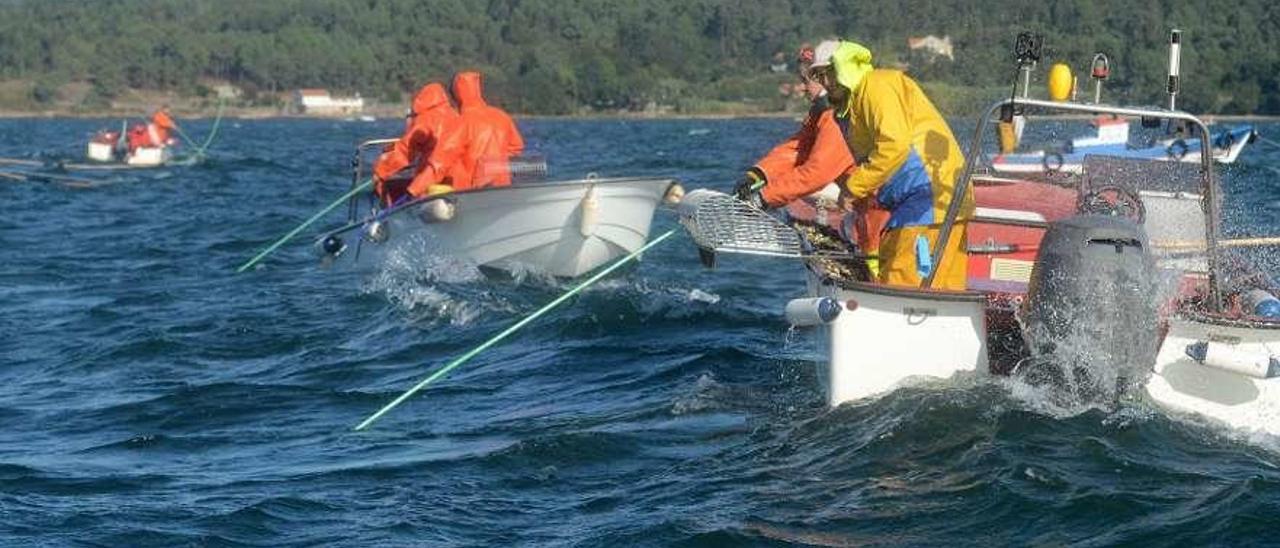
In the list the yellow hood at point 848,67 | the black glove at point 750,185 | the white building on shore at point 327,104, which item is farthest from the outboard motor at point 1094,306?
the white building on shore at point 327,104

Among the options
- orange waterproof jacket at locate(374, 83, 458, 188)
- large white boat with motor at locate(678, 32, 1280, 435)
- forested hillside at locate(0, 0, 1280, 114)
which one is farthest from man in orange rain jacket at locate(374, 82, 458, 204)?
large white boat with motor at locate(678, 32, 1280, 435)

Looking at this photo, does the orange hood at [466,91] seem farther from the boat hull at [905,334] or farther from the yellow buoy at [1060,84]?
the boat hull at [905,334]

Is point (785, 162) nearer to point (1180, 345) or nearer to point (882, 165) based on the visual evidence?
point (882, 165)

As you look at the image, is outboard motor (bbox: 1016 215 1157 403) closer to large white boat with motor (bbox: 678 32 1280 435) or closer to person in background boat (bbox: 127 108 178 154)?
large white boat with motor (bbox: 678 32 1280 435)

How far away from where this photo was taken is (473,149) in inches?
622

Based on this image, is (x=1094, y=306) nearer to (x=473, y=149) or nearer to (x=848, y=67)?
(x=848, y=67)

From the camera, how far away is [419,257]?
52.2 feet


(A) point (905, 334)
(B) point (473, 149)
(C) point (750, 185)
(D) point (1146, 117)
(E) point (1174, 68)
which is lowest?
(A) point (905, 334)

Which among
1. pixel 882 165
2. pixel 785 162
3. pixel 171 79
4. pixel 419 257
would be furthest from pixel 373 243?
pixel 171 79

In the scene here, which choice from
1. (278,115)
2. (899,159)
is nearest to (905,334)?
(899,159)

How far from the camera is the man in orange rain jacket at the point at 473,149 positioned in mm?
15750

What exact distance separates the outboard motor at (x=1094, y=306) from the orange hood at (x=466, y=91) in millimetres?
8127

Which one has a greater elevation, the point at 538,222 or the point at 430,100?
the point at 430,100

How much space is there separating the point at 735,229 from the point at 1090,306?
5.37 feet
